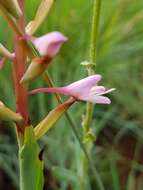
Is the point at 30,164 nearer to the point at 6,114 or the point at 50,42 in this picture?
the point at 6,114

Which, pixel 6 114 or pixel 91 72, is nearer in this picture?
pixel 6 114

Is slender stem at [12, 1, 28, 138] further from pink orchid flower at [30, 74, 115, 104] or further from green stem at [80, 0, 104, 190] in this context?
green stem at [80, 0, 104, 190]

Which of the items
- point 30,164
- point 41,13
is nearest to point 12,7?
point 41,13

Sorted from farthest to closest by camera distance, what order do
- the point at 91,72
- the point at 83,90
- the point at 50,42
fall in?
the point at 91,72
the point at 83,90
the point at 50,42

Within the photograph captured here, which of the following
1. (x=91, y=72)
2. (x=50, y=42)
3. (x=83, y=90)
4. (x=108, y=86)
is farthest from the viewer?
(x=108, y=86)

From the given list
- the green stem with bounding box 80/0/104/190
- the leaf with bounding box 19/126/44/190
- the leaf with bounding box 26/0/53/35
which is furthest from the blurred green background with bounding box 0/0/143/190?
the leaf with bounding box 26/0/53/35

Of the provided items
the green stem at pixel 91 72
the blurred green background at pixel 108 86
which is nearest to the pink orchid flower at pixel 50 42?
the green stem at pixel 91 72
